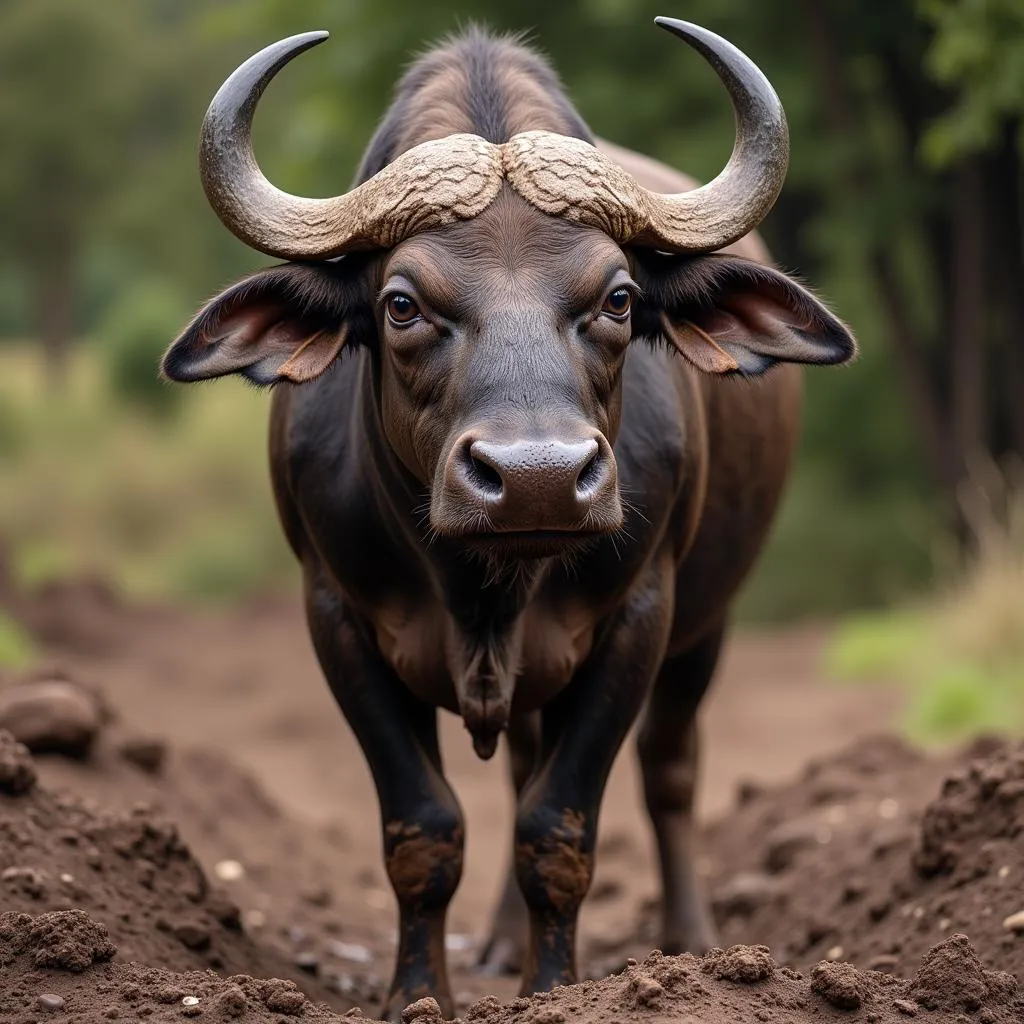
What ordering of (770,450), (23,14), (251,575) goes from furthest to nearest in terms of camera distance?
1. (23,14)
2. (251,575)
3. (770,450)

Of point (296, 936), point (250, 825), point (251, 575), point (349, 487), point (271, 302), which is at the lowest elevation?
point (296, 936)

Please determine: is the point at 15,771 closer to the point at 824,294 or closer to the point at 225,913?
the point at 225,913

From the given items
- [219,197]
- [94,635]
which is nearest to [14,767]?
[219,197]

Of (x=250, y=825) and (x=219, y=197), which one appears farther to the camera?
(x=250, y=825)

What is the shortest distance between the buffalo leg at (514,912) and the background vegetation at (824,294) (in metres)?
4.17

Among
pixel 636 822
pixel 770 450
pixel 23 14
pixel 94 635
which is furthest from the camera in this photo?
pixel 23 14

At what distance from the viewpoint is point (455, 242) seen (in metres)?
4.81

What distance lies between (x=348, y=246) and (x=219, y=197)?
0.38m

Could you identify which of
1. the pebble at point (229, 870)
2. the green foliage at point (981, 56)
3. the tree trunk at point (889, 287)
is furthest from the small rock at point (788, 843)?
the tree trunk at point (889, 287)

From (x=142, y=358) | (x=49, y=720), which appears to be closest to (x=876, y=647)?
(x=49, y=720)

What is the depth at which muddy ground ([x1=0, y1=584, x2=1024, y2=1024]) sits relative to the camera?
436 cm

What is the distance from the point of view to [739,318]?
17.6 ft

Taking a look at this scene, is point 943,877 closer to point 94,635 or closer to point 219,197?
point 219,197

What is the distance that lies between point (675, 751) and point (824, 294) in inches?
301
